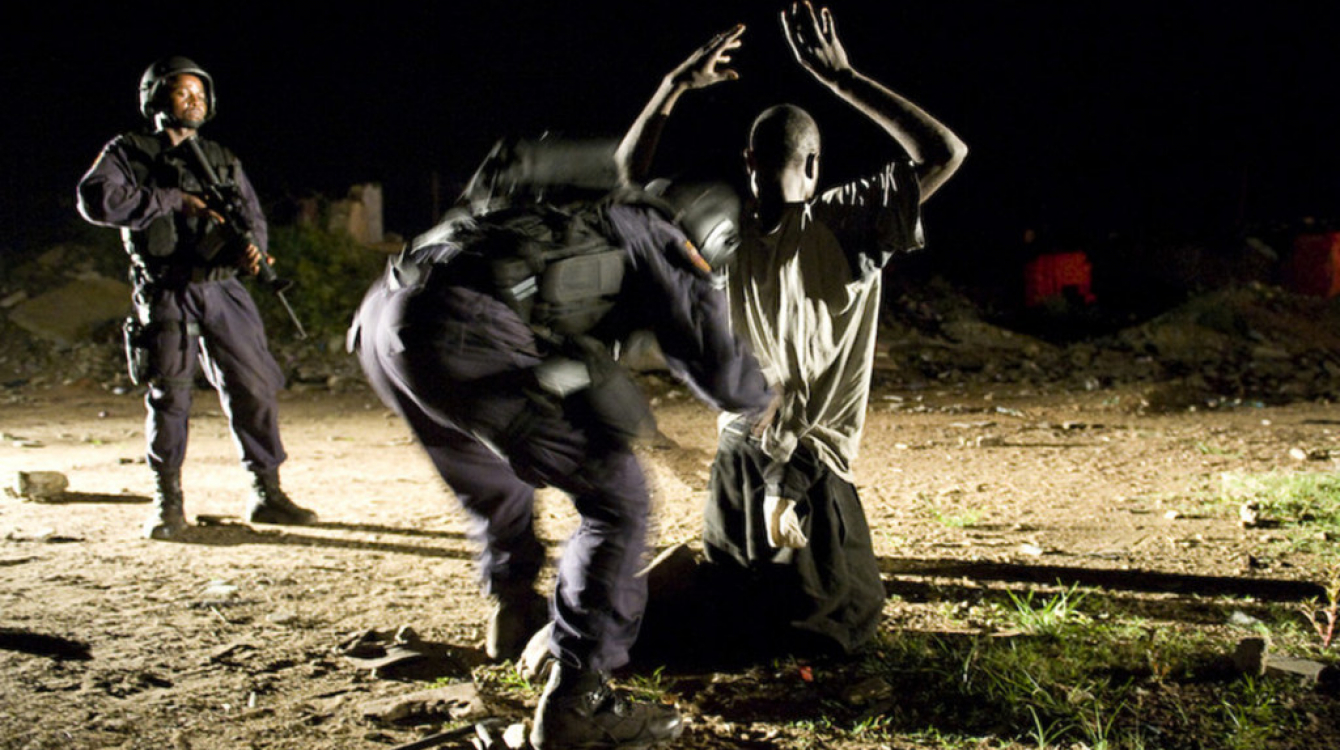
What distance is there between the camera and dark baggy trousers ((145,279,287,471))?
4.33 metres

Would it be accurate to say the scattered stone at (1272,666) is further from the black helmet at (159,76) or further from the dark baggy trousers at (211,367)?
the black helmet at (159,76)

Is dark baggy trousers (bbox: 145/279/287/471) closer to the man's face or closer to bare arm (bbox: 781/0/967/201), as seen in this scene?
the man's face

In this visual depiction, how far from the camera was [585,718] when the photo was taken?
236cm

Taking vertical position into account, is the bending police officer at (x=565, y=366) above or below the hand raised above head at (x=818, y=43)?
below

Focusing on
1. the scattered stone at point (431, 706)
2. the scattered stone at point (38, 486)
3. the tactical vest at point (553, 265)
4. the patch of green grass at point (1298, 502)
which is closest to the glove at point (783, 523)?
the tactical vest at point (553, 265)

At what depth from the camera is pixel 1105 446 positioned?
20.0 feet

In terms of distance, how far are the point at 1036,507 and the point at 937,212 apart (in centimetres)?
1167

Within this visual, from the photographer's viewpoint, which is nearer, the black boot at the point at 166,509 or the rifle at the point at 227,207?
the black boot at the point at 166,509

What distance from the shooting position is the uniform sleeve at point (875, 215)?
8.49ft

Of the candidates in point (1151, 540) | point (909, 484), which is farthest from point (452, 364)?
point (909, 484)

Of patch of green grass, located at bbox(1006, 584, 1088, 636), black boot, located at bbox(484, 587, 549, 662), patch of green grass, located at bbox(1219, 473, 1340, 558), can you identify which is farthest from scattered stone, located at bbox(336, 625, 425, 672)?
patch of green grass, located at bbox(1219, 473, 1340, 558)

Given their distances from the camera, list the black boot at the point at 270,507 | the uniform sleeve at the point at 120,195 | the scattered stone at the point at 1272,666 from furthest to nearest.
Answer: the black boot at the point at 270,507 < the uniform sleeve at the point at 120,195 < the scattered stone at the point at 1272,666

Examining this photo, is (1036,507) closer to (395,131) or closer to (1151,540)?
(1151,540)

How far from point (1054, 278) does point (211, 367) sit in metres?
10.8
